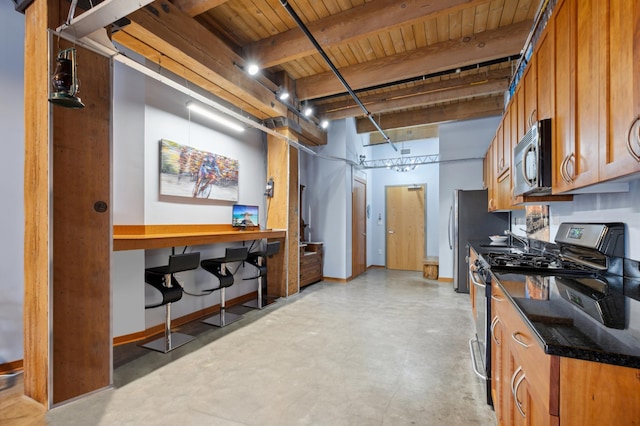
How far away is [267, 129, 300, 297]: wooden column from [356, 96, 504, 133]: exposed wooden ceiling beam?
2442mm

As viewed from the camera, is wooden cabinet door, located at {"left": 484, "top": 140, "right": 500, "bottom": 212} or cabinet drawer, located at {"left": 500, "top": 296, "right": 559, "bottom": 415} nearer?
cabinet drawer, located at {"left": 500, "top": 296, "right": 559, "bottom": 415}

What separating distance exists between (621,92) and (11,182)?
13.0ft

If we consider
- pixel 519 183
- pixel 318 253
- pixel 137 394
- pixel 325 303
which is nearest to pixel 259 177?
pixel 318 253

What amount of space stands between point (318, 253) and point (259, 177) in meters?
1.96

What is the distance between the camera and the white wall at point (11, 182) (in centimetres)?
237

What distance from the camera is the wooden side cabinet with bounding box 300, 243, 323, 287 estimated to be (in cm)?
529

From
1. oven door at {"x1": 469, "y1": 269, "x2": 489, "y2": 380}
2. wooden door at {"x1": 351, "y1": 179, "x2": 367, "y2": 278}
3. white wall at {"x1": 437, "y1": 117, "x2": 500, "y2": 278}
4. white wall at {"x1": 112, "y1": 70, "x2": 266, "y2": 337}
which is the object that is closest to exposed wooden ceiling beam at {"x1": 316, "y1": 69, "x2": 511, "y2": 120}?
white wall at {"x1": 437, "y1": 117, "x2": 500, "y2": 278}

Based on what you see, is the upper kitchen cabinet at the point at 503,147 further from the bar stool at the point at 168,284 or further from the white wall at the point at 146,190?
the white wall at the point at 146,190

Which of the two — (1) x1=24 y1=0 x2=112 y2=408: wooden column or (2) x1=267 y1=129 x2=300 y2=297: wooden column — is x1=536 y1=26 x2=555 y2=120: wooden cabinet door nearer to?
(1) x1=24 y1=0 x2=112 y2=408: wooden column

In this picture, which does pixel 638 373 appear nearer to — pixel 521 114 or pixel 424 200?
pixel 521 114

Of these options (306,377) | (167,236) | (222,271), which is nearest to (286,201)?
(222,271)

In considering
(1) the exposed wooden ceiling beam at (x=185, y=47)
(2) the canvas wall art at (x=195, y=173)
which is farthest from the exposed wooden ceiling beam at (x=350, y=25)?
(2) the canvas wall art at (x=195, y=173)

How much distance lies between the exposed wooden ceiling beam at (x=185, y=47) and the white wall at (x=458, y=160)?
13.1ft

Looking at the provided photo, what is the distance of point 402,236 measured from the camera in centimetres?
726
